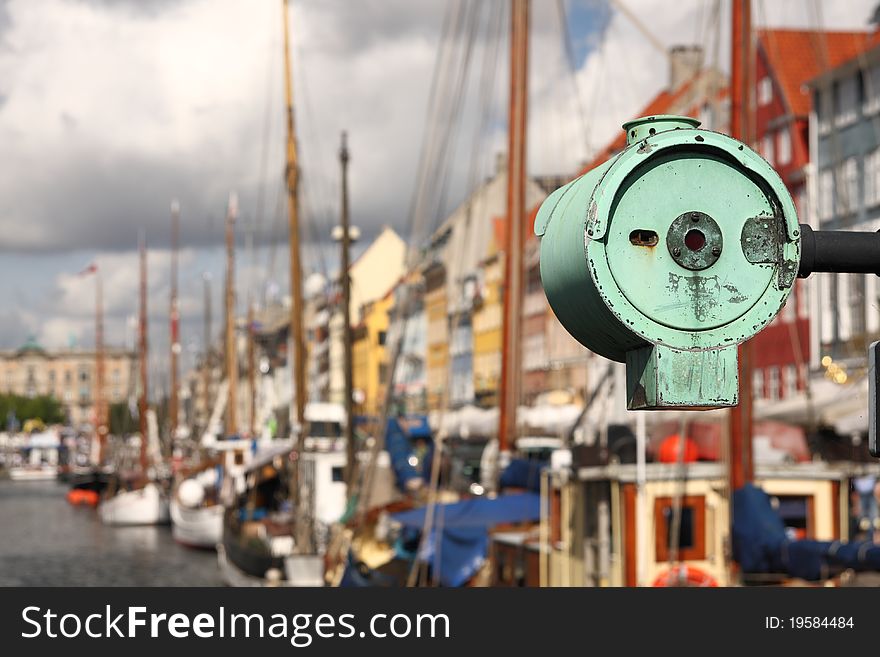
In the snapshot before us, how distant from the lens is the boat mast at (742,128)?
18125mm

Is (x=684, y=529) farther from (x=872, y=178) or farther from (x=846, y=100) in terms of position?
(x=846, y=100)

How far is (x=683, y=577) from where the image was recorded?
17766 millimetres

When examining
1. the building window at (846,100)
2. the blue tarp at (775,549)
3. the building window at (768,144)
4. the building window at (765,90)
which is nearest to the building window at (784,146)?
the building window at (768,144)

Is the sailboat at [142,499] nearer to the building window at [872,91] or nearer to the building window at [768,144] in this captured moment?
the building window at [768,144]

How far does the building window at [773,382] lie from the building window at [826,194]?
243 inches

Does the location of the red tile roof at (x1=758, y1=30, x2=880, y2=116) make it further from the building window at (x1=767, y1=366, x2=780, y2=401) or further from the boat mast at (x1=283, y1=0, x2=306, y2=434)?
the boat mast at (x1=283, y1=0, x2=306, y2=434)

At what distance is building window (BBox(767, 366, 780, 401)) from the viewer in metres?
54.4

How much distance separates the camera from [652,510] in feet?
59.4

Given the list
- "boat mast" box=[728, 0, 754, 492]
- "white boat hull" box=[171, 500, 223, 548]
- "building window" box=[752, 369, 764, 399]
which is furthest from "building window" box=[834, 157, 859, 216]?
"white boat hull" box=[171, 500, 223, 548]

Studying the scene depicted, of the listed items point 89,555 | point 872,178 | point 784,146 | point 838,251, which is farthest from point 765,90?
point 838,251

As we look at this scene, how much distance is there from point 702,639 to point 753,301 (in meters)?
6.22

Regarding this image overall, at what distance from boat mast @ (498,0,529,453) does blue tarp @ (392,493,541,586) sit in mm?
2554

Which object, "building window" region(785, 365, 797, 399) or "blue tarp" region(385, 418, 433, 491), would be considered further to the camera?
"building window" region(785, 365, 797, 399)

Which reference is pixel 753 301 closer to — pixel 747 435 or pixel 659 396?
pixel 659 396
